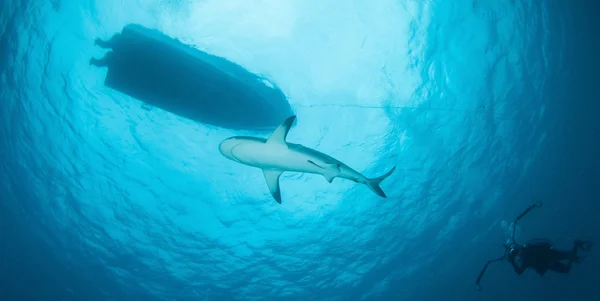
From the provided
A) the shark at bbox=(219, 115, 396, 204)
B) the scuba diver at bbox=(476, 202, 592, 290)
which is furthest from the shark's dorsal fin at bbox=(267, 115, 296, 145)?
the scuba diver at bbox=(476, 202, 592, 290)

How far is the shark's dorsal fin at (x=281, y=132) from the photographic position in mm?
4794

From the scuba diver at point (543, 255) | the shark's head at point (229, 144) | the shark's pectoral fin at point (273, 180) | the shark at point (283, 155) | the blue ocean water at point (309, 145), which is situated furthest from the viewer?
the blue ocean water at point (309, 145)

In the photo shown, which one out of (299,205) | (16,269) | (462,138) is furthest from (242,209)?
(16,269)

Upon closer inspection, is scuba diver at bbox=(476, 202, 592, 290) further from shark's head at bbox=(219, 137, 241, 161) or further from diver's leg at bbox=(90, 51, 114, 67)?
diver's leg at bbox=(90, 51, 114, 67)

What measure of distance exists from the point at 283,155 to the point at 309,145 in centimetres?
586

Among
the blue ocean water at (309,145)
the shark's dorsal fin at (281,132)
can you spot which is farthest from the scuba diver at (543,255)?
the shark's dorsal fin at (281,132)

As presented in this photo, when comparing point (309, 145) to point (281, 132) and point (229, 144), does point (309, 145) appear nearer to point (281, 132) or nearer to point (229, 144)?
point (281, 132)

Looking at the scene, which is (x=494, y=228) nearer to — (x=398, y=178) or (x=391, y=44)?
(x=398, y=178)

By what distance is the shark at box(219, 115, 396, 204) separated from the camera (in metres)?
4.83

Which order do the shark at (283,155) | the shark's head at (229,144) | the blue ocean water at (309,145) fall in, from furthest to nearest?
the blue ocean water at (309,145)
the shark at (283,155)
the shark's head at (229,144)

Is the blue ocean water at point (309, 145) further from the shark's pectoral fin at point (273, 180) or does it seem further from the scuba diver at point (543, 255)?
the scuba diver at point (543, 255)

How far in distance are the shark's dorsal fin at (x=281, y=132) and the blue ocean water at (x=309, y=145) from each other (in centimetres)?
448

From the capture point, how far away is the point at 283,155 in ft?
17.1

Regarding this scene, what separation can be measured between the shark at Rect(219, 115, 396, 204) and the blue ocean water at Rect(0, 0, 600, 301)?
4.44 metres
